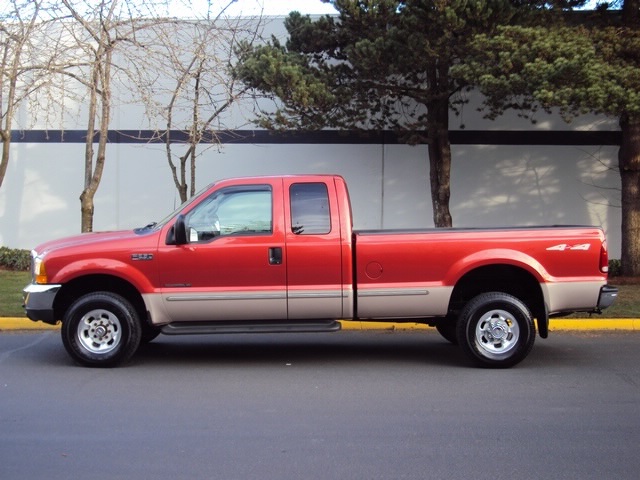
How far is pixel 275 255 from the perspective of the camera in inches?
312

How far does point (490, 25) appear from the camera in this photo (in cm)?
1271

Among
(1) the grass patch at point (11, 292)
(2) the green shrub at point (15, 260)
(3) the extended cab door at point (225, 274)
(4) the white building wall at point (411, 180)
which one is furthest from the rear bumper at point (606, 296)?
(2) the green shrub at point (15, 260)

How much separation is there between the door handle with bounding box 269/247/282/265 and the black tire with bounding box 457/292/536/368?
2017 millimetres

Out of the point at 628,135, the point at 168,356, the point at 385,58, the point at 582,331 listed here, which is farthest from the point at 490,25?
the point at 168,356

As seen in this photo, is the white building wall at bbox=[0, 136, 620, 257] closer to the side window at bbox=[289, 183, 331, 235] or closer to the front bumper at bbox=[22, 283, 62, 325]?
the side window at bbox=[289, 183, 331, 235]

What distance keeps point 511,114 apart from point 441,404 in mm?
11677

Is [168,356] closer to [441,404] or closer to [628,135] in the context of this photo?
[441,404]

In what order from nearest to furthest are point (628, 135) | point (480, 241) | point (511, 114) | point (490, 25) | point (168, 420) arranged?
point (168, 420), point (480, 241), point (490, 25), point (628, 135), point (511, 114)

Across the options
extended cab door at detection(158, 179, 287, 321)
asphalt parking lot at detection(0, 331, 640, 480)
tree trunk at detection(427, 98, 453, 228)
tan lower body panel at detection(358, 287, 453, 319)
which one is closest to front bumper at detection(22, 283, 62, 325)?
asphalt parking lot at detection(0, 331, 640, 480)

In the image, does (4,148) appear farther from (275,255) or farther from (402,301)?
(402,301)

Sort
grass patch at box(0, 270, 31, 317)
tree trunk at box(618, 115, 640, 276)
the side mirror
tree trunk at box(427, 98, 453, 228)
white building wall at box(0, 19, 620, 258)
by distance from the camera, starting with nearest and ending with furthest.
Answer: the side mirror
grass patch at box(0, 270, 31, 317)
tree trunk at box(618, 115, 640, 276)
tree trunk at box(427, 98, 453, 228)
white building wall at box(0, 19, 620, 258)

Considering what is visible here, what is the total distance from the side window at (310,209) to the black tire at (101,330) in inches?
78.5

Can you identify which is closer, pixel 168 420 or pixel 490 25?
pixel 168 420

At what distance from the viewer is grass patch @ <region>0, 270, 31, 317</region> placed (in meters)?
11.1
